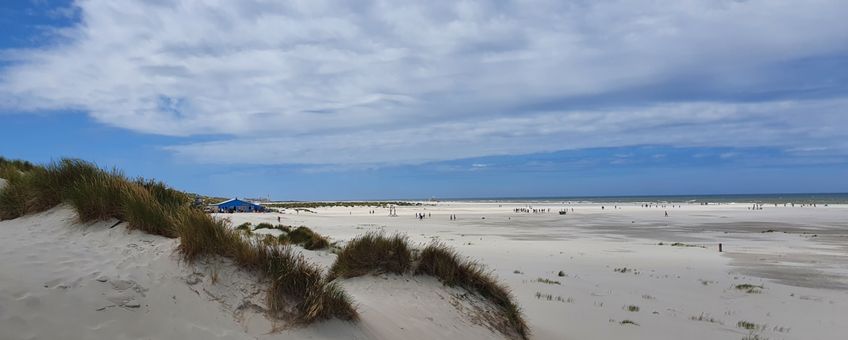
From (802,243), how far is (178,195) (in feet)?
130

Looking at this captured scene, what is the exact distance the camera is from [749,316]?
1302 centimetres

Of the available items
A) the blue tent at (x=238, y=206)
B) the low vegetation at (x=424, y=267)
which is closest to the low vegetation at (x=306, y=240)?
the low vegetation at (x=424, y=267)

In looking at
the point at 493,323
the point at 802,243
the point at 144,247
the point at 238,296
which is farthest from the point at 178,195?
the point at 802,243

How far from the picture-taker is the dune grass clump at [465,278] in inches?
376

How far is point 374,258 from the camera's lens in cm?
980

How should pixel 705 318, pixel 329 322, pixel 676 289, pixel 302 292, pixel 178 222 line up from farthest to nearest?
pixel 676 289
pixel 705 318
pixel 178 222
pixel 302 292
pixel 329 322

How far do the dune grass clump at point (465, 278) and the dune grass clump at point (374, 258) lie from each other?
1.10 feet

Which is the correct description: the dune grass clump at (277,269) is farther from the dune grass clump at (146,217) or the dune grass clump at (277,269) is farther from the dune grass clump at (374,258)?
the dune grass clump at (374,258)

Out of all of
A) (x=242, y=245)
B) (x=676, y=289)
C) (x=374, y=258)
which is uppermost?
(x=242, y=245)

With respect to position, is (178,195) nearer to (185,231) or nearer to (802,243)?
(185,231)

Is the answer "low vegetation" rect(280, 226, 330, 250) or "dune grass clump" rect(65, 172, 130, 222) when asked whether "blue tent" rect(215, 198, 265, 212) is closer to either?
"low vegetation" rect(280, 226, 330, 250)

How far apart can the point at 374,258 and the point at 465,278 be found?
1692 mm

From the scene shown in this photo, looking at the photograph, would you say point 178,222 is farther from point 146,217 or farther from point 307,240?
point 307,240

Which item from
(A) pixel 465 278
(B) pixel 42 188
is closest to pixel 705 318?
(A) pixel 465 278
